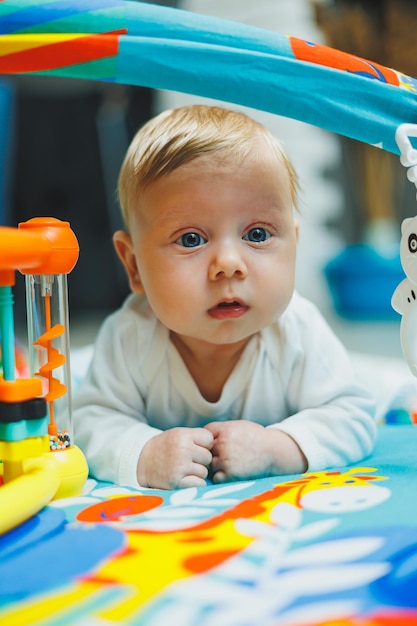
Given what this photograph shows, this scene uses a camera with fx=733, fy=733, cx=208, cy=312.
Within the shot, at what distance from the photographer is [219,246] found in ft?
2.58

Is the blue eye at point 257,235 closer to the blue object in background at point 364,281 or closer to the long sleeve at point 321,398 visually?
the long sleeve at point 321,398

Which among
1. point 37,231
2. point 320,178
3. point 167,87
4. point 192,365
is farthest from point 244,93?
point 320,178

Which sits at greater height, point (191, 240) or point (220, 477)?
point (191, 240)

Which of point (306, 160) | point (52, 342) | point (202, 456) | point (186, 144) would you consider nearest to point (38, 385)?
point (52, 342)

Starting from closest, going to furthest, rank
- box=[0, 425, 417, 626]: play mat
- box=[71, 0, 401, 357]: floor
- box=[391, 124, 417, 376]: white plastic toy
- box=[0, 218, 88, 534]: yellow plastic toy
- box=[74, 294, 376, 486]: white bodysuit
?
box=[0, 425, 417, 626]: play mat → box=[0, 218, 88, 534]: yellow plastic toy → box=[391, 124, 417, 376]: white plastic toy → box=[74, 294, 376, 486]: white bodysuit → box=[71, 0, 401, 357]: floor

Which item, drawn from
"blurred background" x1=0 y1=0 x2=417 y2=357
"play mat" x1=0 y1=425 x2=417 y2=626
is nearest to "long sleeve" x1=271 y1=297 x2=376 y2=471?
"play mat" x1=0 y1=425 x2=417 y2=626

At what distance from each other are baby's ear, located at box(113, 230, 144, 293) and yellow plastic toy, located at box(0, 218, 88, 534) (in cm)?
23

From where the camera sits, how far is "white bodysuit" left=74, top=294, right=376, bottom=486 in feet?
2.85

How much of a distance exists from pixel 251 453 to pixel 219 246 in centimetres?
22

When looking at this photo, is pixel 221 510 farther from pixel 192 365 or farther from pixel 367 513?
pixel 192 365

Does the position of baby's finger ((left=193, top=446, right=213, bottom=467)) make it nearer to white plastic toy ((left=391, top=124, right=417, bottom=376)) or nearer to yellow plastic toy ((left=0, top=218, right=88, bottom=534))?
yellow plastic toy ((left=0, top=218, right=88, bottom=534))

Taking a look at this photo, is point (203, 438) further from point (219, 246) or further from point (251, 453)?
point (219, 246)

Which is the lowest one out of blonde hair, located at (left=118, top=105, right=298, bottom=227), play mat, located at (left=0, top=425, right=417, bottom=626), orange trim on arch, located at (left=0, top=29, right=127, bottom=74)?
play mat, located at (left=0, top=425, right=417, bottom=626)

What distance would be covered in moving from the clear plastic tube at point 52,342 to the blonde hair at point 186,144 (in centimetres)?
20
